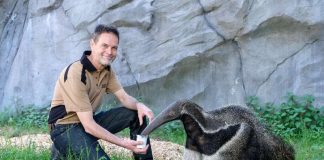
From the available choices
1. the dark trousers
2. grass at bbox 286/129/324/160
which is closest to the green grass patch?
the dark trousers

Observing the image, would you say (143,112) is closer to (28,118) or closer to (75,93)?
(75,93)

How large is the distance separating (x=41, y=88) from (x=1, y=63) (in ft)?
4.49

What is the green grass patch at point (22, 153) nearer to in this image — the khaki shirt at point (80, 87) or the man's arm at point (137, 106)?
the khaki shirt at point (80, 87)

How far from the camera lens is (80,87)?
Answer: 18.8ft

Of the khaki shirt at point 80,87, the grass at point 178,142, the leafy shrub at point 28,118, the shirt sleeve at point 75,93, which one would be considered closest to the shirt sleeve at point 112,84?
the khaki shirt at point 80,87

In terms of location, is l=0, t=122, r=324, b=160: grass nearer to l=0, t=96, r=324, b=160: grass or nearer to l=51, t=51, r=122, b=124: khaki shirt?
l=0, t=96, r=324, b=160: grass

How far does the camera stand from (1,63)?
1163cm

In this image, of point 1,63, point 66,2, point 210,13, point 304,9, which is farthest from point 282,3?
point 1,63

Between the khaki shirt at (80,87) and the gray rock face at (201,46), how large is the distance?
376 cm

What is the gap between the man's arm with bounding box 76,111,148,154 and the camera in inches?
219

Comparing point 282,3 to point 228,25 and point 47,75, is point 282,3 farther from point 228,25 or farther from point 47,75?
point 47,75

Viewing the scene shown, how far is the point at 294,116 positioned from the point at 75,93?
15.4 ft

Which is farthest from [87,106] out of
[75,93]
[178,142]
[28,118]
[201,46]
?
[28,118]

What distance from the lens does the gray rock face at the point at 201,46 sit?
31.2 feet
